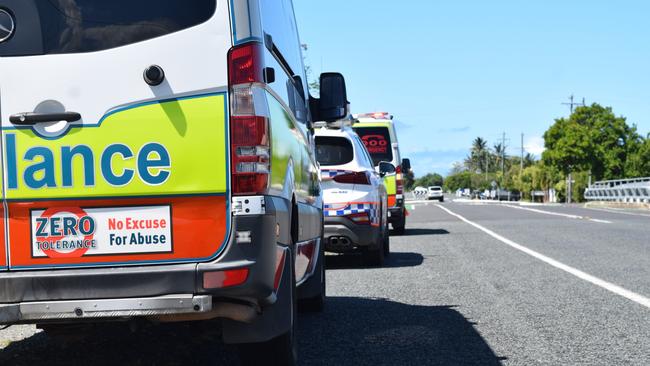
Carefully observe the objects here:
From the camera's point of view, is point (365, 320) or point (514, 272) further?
point (514, 272)

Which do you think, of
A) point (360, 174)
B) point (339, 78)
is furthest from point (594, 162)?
point (339, 78)

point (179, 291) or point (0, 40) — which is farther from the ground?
point (0, 40)

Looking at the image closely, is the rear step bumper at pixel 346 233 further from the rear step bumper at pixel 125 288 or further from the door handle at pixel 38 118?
the door handle at pixel 38 118

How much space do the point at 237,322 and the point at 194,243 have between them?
446 mm

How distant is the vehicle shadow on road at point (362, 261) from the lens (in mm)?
11500

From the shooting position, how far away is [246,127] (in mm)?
3639

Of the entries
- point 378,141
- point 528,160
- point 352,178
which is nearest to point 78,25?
point 352,178

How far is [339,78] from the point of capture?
19.8ft

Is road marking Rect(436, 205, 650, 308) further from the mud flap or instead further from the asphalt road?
the mud flap

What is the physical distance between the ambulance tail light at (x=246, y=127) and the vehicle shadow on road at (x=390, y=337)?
1.90 meters

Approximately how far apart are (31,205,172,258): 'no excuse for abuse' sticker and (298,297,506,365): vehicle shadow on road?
188 cm

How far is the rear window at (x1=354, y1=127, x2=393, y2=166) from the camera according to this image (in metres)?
18.5

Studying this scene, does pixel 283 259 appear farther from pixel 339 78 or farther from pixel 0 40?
pixel 339 78

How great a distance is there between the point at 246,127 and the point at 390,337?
9.36 feet
